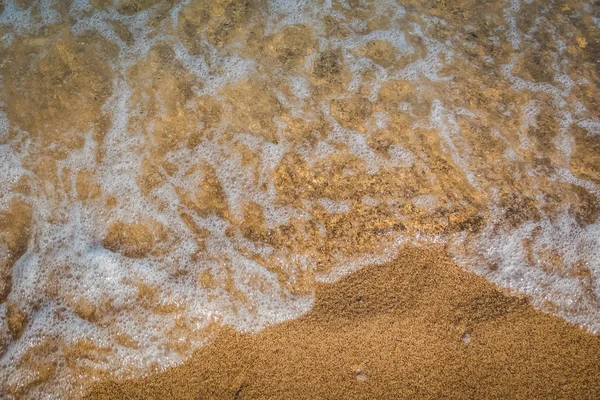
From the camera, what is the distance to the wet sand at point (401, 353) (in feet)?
6.59

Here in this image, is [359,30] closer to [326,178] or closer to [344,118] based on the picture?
[344,118]

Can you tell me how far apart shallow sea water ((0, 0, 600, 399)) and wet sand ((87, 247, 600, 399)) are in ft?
0.42

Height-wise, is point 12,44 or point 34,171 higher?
point 12,44

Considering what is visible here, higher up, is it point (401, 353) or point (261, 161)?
point (261, 161)

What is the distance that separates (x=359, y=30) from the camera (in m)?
3.38

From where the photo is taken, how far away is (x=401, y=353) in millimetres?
2078

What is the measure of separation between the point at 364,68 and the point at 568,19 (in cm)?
196

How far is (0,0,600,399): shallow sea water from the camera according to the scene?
2.35m

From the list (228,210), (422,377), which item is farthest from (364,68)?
(422,377)

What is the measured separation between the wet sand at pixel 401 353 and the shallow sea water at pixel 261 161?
13 centimetres

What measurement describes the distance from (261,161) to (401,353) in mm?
1524

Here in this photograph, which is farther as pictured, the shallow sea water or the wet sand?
the shallow sea water

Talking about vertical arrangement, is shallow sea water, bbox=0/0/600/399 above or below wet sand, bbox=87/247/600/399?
above

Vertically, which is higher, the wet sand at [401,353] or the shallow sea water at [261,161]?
the shallow sea water at [261,161]
